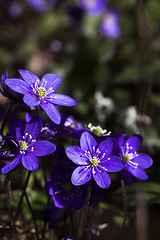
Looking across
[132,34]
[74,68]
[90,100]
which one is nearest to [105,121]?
[90,100]

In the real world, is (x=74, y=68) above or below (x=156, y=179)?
above

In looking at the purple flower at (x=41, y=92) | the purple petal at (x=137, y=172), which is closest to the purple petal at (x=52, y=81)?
the purple flower at (x=41, y=92)

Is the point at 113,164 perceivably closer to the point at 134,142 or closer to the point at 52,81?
the point at 134,142

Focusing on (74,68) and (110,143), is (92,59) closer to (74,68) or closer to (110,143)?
(74,68)

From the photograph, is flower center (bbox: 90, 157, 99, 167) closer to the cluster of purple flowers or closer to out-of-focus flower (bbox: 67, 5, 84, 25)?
the cluster of purple flowers

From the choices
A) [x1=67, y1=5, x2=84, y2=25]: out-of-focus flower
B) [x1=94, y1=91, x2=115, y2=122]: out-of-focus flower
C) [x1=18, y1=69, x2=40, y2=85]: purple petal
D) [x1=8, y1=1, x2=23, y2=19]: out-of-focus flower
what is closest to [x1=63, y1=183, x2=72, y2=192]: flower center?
[x1=18, y1=69, x2=40, y2=85]: purple petal

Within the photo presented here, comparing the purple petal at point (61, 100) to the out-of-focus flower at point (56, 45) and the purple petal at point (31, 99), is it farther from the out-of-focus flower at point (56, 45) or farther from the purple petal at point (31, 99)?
the out-of-focus flower at point (56, 45)

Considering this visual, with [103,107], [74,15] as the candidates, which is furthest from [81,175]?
[74,15]
